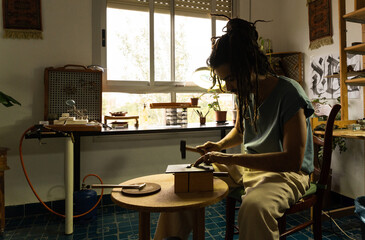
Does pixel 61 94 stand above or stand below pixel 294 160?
above

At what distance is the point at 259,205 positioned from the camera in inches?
40.7

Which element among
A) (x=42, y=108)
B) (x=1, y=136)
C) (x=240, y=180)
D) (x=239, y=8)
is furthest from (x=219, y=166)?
(x=239, y=8)

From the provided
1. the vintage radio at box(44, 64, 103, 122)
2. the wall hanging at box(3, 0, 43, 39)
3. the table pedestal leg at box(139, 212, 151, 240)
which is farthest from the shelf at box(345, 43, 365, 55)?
the wall hanging at box(3, 0, 43, 39)

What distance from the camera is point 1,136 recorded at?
2.51 metres

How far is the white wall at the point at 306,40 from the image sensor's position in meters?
2.61

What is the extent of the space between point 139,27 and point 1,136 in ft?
6.08

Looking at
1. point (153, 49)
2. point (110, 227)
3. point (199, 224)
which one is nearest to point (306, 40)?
point (153, 49)

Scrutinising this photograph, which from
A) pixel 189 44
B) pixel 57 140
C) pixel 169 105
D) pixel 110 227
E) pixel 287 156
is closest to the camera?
pixel 287 156

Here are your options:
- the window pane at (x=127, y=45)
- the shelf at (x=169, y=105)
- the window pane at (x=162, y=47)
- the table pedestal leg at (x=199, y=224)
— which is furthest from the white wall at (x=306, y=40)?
the table pedestal leg at (x=199, y=224)

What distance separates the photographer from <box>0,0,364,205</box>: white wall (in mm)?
2547

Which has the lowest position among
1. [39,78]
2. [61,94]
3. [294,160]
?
[294,160]

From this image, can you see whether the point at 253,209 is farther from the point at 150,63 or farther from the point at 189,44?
the point at 189,44

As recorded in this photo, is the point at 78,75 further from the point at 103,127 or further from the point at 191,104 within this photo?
the point at 191,104

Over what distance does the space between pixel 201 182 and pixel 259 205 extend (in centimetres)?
26
